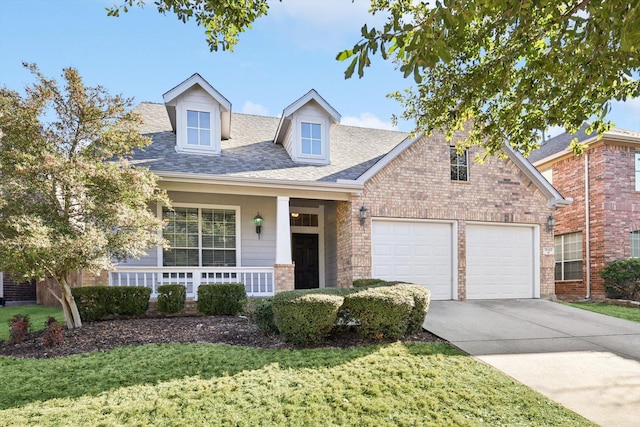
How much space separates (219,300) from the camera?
8805mm

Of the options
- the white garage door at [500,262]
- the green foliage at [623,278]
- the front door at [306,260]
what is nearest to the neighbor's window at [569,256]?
the green foliage at [623,278]

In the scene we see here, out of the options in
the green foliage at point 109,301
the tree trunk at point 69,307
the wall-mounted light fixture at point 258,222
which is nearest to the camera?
the tree trunk at point 69,307

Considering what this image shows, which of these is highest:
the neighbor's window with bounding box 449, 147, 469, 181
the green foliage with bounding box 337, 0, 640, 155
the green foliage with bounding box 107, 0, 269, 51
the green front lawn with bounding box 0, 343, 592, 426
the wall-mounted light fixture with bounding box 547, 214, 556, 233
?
the green foliage with bounding box 107, 0, 269, 51

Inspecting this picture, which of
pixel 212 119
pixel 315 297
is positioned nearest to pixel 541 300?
pixel 315 297

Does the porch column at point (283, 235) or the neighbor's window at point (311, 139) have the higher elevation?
the neighbor's window at point (311, 139)

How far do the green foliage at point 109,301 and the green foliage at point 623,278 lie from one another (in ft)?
46.4

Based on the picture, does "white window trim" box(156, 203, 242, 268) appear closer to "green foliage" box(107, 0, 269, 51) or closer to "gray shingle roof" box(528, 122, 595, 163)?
"green foliage" box(107, 0, 269, 51)

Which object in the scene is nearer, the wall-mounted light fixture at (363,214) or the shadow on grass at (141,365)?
the shadow on grass at (141,365)

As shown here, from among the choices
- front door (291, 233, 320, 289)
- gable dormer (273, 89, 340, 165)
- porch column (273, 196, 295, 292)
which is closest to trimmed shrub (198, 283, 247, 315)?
porch column (273, 196, 295, 292)

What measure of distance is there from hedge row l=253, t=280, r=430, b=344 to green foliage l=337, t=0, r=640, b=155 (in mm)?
3332

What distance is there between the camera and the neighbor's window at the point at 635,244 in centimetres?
1352

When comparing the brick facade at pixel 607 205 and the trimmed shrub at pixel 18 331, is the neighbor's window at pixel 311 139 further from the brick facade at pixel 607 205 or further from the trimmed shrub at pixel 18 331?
the brick facade at pixel 607 205

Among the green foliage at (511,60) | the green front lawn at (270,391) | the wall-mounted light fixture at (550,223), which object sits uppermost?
the green foliage at (511,60)

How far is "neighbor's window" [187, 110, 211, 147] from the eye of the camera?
10.6 m
